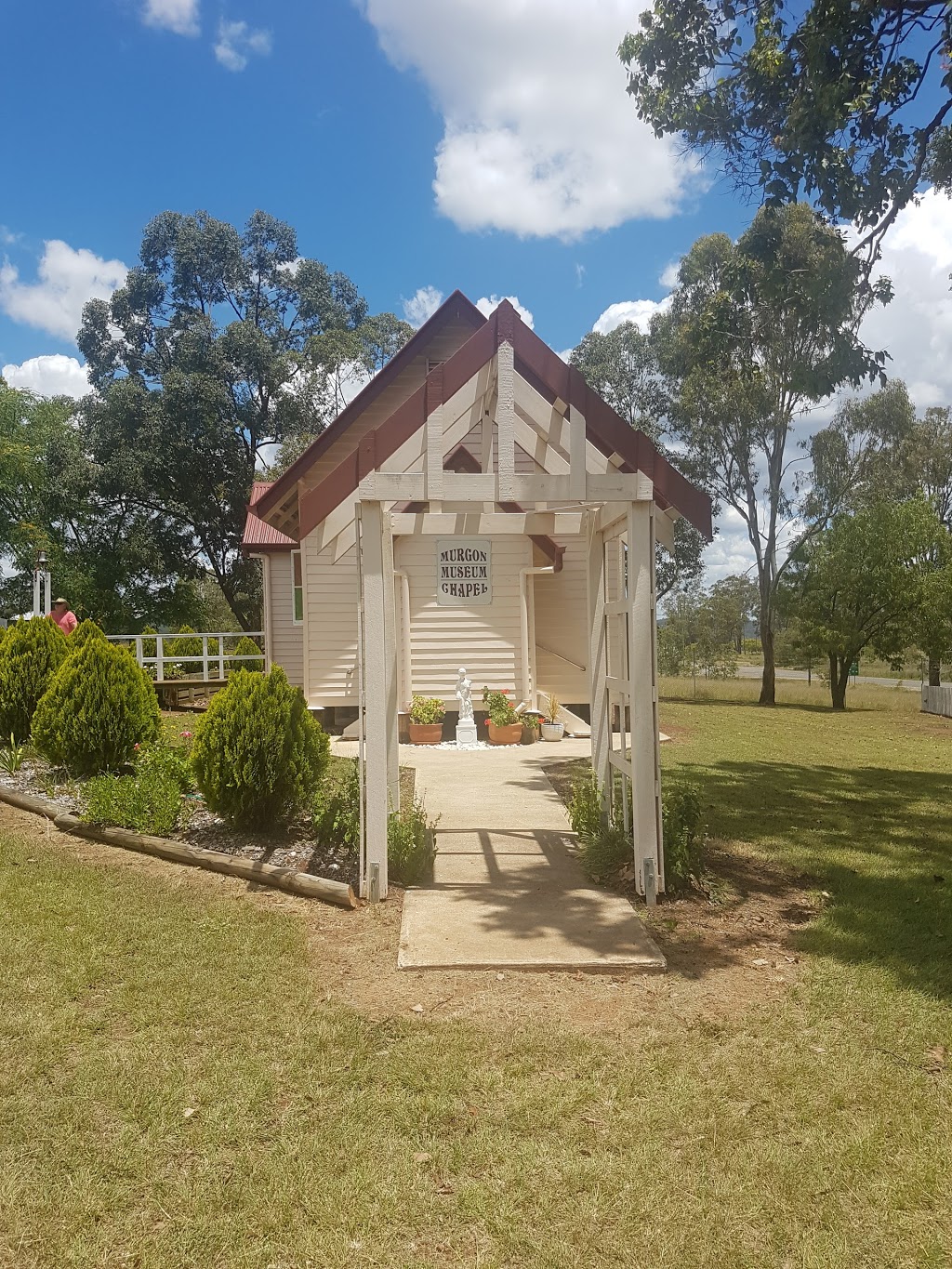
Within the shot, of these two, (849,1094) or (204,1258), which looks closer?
(204,1258)

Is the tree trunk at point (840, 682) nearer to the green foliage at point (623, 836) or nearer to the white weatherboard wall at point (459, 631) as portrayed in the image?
the white weatherboard wall at point (459, 631)

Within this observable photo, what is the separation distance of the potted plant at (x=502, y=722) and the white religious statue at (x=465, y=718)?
0.29m

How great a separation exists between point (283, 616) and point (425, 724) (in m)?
7.42

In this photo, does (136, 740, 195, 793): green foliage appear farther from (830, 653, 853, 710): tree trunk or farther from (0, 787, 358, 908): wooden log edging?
(830, 653, 853, 710): tree trunk

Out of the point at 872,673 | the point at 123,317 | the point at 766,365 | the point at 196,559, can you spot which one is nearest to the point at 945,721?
the point at 766,365

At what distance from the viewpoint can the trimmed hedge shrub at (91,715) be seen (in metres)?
9.01

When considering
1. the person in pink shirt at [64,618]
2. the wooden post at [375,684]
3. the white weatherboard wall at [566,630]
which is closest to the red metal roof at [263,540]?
the person in pink shirt at [64,618]

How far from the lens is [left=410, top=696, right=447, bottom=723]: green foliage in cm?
1367

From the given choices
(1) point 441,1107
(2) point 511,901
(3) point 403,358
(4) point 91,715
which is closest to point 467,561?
(3) point 403,358

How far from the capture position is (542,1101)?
351cm

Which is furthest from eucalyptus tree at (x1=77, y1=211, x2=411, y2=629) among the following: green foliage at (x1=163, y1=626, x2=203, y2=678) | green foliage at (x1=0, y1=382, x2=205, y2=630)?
green foliage at (x1=163, y1=626, x2=203, y2=678)

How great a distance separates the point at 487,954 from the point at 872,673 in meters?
61.4

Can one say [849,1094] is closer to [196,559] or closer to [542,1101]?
[542,1101]

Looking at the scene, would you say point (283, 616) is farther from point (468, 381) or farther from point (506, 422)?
point (506, 422)
